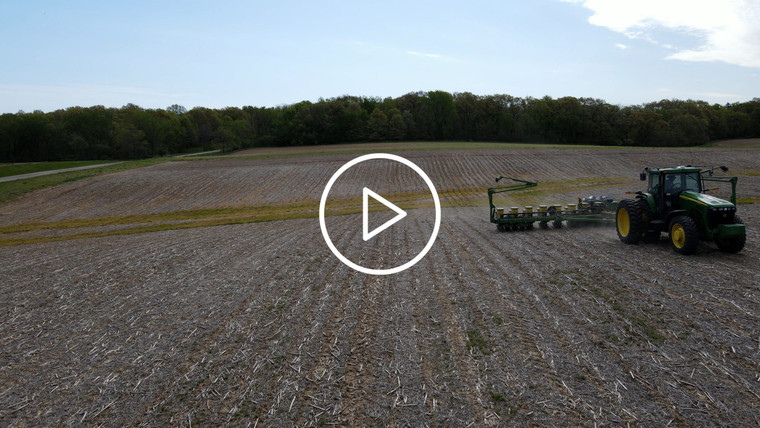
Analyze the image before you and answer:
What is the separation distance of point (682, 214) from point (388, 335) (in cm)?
→ 1035

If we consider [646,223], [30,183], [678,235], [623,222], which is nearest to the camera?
[678,235]

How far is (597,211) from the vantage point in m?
18.6

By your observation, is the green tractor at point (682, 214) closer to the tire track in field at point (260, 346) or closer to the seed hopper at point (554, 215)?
the seed hopper at point (554, 215)

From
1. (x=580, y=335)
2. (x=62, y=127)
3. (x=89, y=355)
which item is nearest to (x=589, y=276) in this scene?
(x=580, y=335)

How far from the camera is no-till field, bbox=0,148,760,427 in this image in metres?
6.01

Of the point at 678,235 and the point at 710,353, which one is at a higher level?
the point at 678,235

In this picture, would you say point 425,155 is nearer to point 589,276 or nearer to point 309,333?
point 589,276

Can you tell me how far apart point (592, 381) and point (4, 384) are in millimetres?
8586

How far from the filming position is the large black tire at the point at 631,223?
14.5 metres

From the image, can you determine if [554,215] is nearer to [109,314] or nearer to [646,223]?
[646,223]

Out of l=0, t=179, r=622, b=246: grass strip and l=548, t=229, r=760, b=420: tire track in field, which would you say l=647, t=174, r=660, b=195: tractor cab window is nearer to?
l=548, t=229, r=760, b=420: tire track in field

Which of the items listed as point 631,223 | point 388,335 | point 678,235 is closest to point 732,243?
point 678,235

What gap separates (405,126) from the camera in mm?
88125

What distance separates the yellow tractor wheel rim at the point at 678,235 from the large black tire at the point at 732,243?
35.1 inches
